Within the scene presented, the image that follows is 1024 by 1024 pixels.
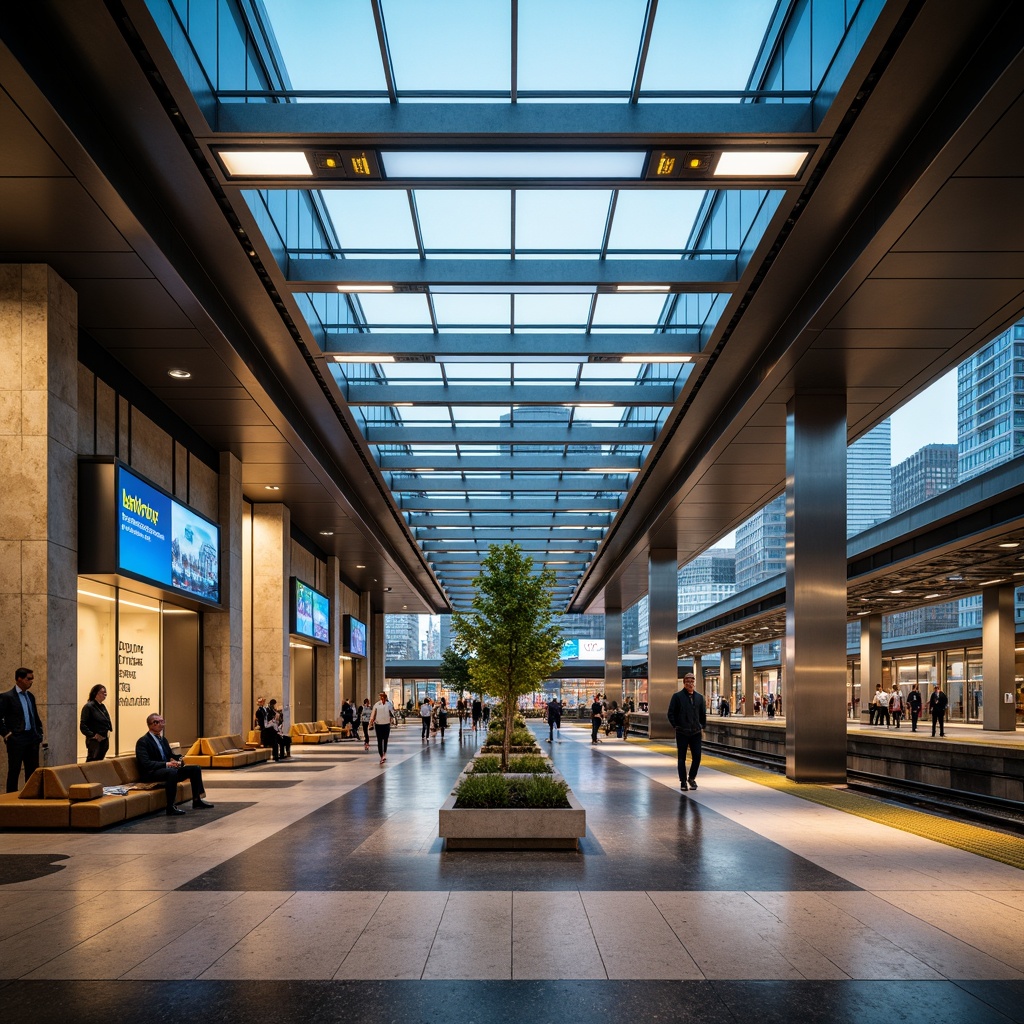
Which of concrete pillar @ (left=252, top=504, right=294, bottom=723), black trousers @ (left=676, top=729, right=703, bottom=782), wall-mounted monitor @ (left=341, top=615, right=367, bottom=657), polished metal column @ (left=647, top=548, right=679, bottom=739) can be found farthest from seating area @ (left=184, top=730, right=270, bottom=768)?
wall-mounted monitor @ (left=341, top=615, right=367, bottom=657)

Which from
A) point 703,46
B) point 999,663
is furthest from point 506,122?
point 999,663

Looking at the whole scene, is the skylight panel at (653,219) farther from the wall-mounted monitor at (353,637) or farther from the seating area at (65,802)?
the wall-mounted monitor at (353,637)

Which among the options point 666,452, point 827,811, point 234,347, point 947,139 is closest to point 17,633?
point 234,347

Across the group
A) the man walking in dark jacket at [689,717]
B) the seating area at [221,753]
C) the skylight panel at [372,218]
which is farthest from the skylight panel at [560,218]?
the seating area at [221,753]

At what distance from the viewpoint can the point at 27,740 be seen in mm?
11805

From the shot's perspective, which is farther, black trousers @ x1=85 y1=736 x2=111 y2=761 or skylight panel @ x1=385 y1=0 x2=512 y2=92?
black trousers @ x1=85 y1=736 x2=111 y2=761

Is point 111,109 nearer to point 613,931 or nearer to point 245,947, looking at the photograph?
point 245,947

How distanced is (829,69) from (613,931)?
8128mm

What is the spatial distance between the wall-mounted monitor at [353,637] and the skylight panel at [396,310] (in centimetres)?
2501

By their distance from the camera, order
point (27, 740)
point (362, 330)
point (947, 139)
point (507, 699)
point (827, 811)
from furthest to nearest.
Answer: point (362, 330) < point (507, 699) < point (827, 811) < point (27, 740) < point (947, 139)

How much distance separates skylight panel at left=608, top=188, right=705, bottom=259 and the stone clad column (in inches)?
303

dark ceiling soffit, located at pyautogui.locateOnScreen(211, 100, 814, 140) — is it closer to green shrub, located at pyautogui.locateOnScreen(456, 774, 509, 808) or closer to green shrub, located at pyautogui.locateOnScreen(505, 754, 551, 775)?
green shrub, located at pyautogui.locateOnScreen(456, 774, 509, 808)

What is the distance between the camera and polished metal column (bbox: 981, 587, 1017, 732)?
4003 cm

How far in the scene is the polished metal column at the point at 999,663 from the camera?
131 feet
